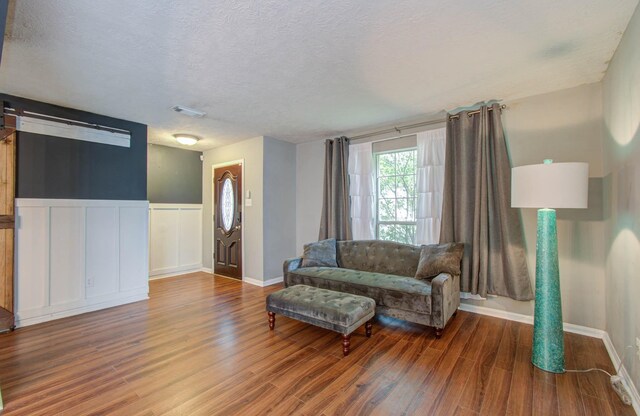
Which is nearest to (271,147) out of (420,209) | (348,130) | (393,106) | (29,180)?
(348,130)

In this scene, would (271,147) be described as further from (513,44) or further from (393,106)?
(513,44)

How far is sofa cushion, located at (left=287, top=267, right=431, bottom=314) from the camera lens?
111 inches

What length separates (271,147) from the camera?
483 cm

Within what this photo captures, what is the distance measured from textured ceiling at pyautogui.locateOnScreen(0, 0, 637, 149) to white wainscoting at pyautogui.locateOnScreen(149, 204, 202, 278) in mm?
2315

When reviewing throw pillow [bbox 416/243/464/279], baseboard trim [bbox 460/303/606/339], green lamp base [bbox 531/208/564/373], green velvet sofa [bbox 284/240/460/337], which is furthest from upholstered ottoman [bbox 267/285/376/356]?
baseboard trim [bbox 460/303/606/339]

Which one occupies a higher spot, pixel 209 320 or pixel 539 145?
pixel 539 145

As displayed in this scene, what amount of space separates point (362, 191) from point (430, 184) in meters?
1.01

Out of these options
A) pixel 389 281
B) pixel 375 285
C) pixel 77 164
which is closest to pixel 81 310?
pixel 77 164

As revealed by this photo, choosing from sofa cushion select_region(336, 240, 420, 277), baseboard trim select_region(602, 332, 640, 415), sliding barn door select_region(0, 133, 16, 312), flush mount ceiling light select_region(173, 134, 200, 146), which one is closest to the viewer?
baseboard trim select_region(602, 332, 640, 415)

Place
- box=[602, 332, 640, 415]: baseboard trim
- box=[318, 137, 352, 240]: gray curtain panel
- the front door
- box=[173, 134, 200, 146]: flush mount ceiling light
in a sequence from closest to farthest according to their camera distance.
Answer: box=[602, 332, 640, 415]: baseboard trim
box=[318, 137, 352, 240]: gray curtain panel
box=[173, 134, 200, 146]: flush mount ceiling light
the front door

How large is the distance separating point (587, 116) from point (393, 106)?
1.87 meters

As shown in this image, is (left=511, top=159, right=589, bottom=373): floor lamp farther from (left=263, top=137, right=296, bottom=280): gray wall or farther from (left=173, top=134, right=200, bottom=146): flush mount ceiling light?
(left=173, top=134, right=200, bottom=146): flush mount ceiling light

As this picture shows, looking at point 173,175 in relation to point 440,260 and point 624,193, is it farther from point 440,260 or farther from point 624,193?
point 624,193

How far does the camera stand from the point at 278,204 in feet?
16.2
